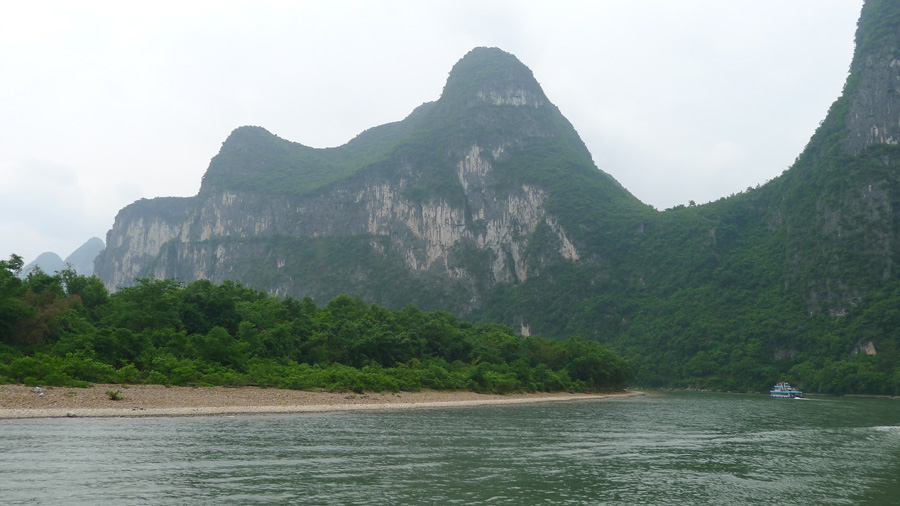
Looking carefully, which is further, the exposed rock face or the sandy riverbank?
the exposed rock face

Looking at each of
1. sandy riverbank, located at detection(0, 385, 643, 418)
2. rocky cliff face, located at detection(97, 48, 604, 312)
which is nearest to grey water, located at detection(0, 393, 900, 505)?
sandy riverbank, located at detection(0, 385, 643, 418)

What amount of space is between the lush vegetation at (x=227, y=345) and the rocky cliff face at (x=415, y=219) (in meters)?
95.0

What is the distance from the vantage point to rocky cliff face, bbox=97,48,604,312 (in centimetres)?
16425

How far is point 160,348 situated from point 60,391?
35.9ft

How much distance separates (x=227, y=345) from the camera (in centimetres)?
3991

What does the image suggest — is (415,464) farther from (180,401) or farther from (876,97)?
(876,97)

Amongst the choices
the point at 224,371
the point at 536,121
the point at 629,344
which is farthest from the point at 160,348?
the point at 536,121

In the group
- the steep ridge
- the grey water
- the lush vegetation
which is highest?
the steep ridge

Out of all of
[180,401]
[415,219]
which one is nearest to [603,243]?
[415,219]

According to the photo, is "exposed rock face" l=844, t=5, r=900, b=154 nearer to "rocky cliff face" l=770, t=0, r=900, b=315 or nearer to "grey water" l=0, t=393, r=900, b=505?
"rocky cliff face" l=770, t=0, r=900, b=315

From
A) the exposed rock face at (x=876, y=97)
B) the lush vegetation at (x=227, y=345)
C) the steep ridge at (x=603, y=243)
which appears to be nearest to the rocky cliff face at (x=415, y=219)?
the steep ridge at (x=603, y=243)

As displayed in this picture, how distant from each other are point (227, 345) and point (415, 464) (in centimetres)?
2708

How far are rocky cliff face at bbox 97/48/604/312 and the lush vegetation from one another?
95031mm

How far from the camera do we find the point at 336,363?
155ft
